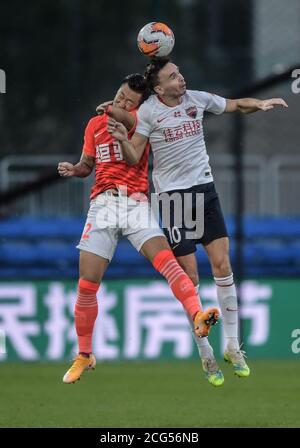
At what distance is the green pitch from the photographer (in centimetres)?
1295

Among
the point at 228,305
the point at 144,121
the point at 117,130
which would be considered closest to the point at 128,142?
the point at 117,130

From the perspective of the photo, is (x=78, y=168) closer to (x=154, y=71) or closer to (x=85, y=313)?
(x=154, y=71)

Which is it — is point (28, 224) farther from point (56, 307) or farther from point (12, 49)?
point (12, 49)

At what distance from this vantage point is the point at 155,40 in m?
12.1

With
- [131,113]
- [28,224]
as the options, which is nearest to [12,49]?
[28,224]

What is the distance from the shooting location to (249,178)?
18703mm

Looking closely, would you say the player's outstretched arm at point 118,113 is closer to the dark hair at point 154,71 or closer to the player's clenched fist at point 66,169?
the dark hair at point 154,71

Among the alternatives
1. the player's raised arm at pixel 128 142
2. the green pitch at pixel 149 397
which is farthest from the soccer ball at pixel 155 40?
the green pitch at pixel 149 397

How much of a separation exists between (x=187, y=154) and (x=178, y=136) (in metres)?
0.17

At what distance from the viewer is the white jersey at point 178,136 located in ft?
40.4

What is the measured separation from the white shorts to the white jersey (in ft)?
1.08

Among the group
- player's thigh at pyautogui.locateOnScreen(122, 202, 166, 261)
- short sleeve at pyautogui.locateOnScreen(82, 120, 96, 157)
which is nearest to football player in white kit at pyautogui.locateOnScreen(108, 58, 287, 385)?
player's thigh at pyautogui.locateOnScreen(122, 202, 166, 261)

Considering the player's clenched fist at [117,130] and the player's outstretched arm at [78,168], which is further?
the player's outstretched arm at [78,168]

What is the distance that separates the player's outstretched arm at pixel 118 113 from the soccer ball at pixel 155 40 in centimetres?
51
